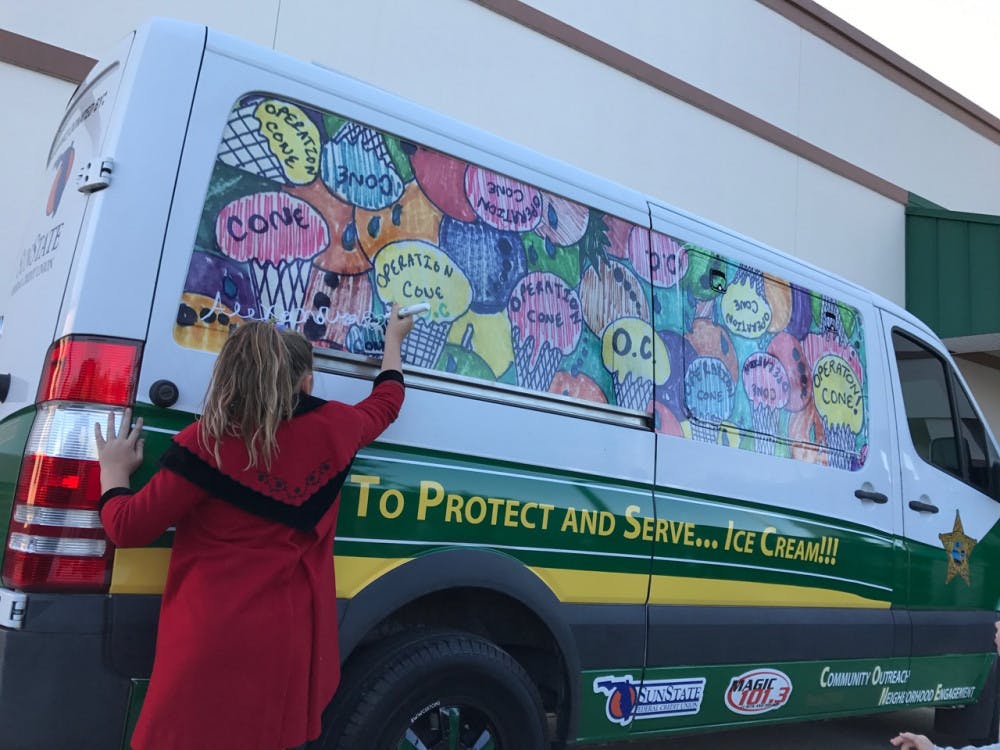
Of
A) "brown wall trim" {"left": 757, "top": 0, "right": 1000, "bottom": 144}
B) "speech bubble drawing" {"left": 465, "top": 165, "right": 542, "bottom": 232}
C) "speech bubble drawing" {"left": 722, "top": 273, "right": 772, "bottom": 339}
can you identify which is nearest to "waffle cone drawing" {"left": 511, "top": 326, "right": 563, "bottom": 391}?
"speech bubble drawing" {"left": 465, "top": 165, "right": 542, "bottom": 232}

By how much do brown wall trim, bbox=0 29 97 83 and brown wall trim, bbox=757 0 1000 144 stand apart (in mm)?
7814

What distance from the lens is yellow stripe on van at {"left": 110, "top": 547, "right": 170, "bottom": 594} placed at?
2141mm

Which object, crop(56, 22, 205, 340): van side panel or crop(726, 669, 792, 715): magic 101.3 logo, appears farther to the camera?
crop(726, 669, 792, 715): magic 101.3 logo

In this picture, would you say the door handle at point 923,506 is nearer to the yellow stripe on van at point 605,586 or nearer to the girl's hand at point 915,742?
the yellow stripe on van at point 605,586

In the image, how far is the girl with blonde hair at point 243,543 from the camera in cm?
199

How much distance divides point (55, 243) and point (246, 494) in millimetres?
1006

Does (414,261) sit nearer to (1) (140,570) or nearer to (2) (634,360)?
(2) (634,360)

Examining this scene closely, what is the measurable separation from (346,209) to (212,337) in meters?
0.58

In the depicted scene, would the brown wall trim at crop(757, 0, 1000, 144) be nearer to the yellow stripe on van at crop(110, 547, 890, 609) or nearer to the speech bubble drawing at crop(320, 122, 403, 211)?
the yellow stripe on van at crop(110, 547, 890, 609)

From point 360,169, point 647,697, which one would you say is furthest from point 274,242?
point 647,697

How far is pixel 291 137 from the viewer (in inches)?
101

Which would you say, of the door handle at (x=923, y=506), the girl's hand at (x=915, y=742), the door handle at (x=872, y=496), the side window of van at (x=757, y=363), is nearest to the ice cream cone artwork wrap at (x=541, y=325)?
the side window of van at (x=757, y=363)

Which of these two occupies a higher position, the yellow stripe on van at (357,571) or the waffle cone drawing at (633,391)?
the waffle cone drawing at (633,391)

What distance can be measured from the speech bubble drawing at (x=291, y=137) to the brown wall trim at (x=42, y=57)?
13.9ft
